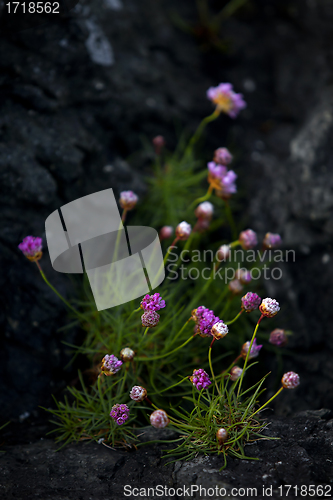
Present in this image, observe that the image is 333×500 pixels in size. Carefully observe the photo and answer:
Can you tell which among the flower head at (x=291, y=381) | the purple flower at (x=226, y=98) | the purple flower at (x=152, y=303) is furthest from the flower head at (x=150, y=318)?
the purple flower at (x=226, y=98)

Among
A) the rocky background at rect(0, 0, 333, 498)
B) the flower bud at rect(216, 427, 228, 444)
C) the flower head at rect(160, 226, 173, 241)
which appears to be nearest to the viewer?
Answer: the flower bud at rect(216, 427, 228, 444)

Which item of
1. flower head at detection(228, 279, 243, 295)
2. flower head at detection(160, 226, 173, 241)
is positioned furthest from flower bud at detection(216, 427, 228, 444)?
flower head at detection(160, 226, 173, 241)

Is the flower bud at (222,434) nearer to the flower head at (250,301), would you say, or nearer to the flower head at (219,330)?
the flower head at (219,330)

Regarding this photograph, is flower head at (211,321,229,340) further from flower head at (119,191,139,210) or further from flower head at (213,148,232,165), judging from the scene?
flower head at (213,148,232,165)

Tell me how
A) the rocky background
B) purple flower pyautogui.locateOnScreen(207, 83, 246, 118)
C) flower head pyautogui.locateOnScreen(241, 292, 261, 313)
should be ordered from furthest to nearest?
purple flower pyautogui.locateOnScreen(207, 83, 246, 118), the rocky background, flower head pyautogui.locateOnScreen(241, 292, 261, 313)

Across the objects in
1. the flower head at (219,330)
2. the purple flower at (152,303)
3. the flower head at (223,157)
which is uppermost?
the flower head at (223,157)

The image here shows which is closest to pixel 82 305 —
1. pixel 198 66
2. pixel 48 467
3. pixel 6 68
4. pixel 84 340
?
pixel 84 340

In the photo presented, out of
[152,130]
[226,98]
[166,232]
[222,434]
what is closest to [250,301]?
[222,434]
